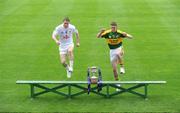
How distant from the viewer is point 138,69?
84.7ft

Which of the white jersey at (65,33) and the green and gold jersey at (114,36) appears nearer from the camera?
the green and gold jersey at (114,36)

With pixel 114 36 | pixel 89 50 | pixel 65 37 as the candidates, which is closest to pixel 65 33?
pixel 65 37

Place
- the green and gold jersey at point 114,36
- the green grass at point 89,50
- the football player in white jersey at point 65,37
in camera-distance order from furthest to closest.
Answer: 1. the football player in white jersey at point 65,37
2. the green and gold jersey at point 114,36
3. the green grass at point 89,50

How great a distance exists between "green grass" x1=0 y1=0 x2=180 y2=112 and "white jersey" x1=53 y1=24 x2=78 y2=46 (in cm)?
197

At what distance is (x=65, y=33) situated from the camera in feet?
74.0

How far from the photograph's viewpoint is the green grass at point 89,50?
66.2 ft

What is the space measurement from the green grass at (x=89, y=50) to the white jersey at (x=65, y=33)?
1.97 meters

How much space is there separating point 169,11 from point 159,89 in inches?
867

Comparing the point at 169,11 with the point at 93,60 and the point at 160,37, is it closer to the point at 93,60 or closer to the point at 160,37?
the point at 160,37

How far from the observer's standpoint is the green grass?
66.2 feet

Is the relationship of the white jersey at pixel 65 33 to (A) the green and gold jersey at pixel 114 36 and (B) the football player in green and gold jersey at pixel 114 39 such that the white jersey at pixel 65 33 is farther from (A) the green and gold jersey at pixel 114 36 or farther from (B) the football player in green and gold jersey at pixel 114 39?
(A) the green and gold jersey at pixel 114 36

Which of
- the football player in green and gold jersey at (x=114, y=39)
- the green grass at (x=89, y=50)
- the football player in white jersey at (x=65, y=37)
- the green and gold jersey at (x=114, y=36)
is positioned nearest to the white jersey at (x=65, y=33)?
the football player in white jersey at (x=65, y=37)

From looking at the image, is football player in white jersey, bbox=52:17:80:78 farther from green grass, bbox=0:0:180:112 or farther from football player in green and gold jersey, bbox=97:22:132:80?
green grass, bbox=0:0:180:112

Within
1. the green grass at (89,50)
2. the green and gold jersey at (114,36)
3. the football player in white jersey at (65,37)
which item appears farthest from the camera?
the football player in white jersey at (65,37)
